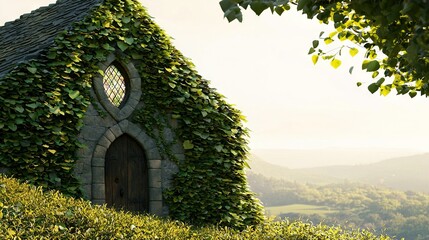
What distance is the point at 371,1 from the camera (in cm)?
612

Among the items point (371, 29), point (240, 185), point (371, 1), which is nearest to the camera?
point (371, 1)

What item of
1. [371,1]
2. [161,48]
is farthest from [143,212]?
[371,1]

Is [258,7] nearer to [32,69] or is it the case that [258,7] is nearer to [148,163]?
[32,69]

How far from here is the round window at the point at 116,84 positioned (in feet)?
47.2

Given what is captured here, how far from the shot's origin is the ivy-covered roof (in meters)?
13.6

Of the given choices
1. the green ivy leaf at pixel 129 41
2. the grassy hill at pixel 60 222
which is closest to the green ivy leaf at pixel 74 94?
the green ivy leaf at pixel 129 41

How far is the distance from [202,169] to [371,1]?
9.52m

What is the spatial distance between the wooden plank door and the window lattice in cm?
96

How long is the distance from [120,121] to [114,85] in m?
1.01

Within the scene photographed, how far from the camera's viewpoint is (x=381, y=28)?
21.3 feet

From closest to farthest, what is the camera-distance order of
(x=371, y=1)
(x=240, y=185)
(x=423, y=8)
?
(x=423, y=8) → (x=371, y=1) → (x=240, y=185)

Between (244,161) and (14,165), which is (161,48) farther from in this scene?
(14,165)

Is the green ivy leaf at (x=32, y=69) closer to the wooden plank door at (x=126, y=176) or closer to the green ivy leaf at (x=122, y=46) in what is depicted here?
the green ivy leaf at (x=122, y=46)

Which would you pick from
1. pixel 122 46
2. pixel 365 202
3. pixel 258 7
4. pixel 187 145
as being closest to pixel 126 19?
pixel 122 46
